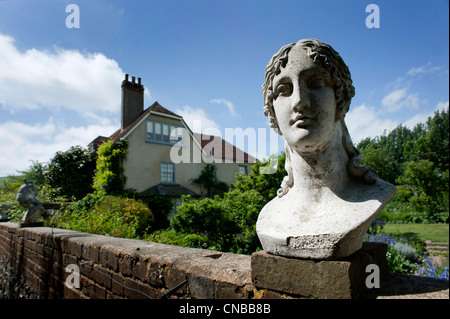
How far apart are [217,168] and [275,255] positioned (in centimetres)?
1794

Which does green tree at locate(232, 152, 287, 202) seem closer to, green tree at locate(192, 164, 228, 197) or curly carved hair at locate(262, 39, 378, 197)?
curly carved hair at locate(262, 39, 378, 197)

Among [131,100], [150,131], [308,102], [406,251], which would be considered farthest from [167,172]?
[308,102]

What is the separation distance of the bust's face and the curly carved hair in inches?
1.3

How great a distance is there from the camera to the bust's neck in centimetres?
163

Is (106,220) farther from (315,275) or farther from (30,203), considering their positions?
(315,275)

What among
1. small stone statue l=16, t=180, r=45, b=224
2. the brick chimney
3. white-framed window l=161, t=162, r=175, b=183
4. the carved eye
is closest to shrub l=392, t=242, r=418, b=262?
the carved eye

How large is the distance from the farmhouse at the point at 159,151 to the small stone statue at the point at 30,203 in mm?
8188

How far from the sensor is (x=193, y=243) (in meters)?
6.26

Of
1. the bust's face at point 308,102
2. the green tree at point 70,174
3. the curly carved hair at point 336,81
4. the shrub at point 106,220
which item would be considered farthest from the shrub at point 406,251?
the green tree at point 70,174

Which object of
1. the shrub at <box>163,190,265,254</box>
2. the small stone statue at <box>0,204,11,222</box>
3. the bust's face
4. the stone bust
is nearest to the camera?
the stone bust

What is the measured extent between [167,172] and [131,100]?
5.39m

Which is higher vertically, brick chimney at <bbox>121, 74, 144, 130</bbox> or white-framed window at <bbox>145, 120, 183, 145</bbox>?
brick chimney at <bbox>121, 74, 144, 130</bbox>

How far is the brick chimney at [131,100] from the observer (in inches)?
667
